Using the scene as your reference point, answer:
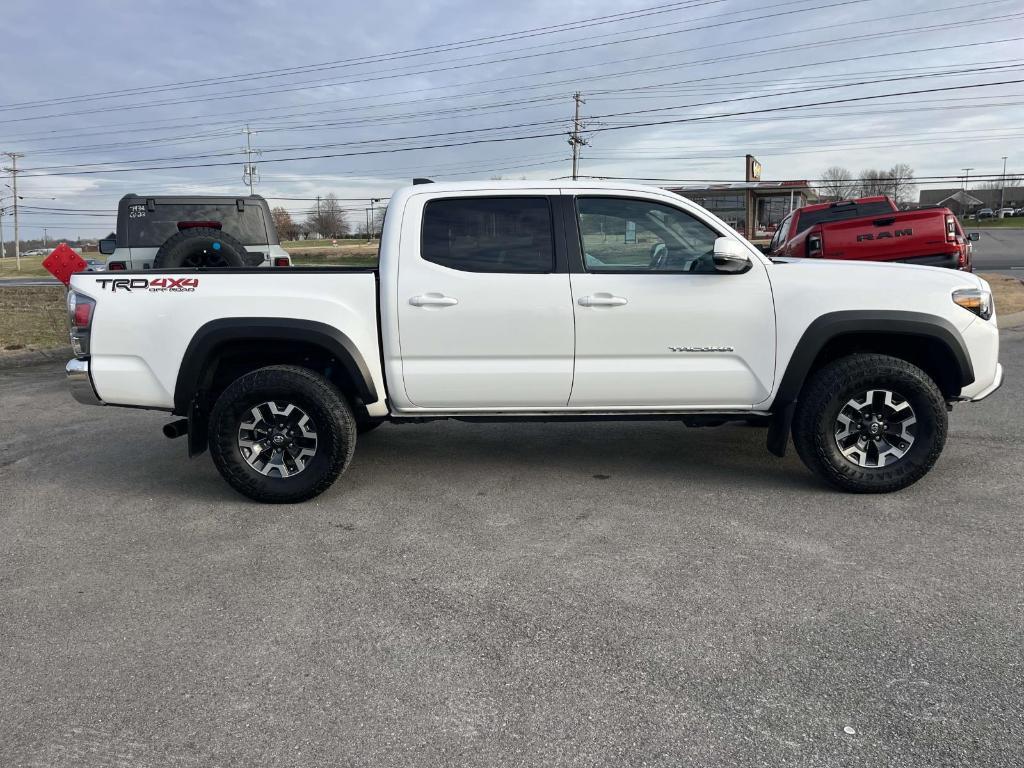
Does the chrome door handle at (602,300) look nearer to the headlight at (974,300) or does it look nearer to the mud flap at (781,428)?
the mud flap at (781,428)

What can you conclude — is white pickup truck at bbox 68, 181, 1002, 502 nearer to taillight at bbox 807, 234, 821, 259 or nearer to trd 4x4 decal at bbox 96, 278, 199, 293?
trd 4x4 decal at bbox 96, 278, 199, 293

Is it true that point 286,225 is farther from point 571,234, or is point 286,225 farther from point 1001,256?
point 571,234

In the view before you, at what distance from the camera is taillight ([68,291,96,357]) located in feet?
15.5

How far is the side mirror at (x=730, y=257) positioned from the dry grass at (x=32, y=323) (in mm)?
8007

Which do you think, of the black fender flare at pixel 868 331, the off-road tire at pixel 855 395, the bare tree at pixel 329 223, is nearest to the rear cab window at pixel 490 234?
the black fender flare at pixel 868 331

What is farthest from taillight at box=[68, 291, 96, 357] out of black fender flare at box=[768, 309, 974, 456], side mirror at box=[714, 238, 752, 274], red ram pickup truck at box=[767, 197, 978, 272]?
red ram pickup truck at box=[767, 197, 978, 272]

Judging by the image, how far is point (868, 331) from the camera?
15.4 feet

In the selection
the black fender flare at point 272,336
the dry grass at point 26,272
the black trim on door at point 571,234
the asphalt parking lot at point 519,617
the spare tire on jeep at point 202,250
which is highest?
the dry grass at point 26,272

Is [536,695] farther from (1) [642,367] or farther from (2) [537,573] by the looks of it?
(1) [642,367]

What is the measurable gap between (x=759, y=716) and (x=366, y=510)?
2714 mm

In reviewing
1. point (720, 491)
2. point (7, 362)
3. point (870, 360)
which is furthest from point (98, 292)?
point (7, 362)

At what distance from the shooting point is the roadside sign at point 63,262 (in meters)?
10.1

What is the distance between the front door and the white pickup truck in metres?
0.01

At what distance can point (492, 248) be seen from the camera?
4.82 metres
